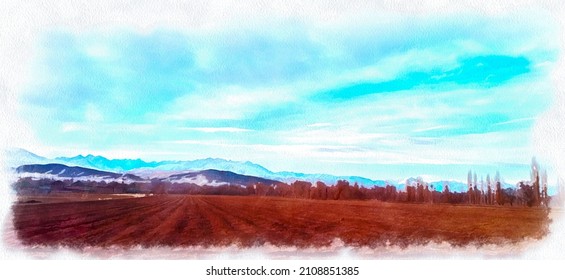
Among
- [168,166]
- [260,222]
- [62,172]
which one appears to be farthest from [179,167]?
[62,172]

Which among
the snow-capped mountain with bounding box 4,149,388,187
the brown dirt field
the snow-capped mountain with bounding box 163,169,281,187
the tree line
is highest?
the snow-capped mountain with bounding box 4,149,388,187

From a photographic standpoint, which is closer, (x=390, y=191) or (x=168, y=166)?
(x=168, y=166)

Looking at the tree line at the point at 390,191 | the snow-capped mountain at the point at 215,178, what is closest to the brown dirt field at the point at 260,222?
the tree line at the point at 390,191

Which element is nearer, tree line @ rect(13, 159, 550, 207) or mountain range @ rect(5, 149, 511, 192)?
mountain range @ rect(5, 149, 511, 192)

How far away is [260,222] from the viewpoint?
5168 mm

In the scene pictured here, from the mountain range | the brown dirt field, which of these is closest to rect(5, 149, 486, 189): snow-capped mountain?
the mountain range

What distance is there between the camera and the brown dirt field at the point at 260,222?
16.7 ft

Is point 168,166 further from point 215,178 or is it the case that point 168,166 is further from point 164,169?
point 215,178

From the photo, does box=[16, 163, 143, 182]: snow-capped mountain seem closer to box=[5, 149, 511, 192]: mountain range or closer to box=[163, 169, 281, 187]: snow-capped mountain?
box=[5, 149, 511, 192]: mountain range

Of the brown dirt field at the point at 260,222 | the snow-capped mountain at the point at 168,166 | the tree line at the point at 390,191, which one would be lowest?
the brown dirt field at the point at 260,222

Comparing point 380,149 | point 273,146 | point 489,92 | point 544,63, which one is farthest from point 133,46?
point 544,63

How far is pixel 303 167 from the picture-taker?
527 cm

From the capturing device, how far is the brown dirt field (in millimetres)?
5102

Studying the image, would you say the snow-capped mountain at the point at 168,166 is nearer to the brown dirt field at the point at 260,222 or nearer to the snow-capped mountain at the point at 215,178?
the snow-capped mountain at the point at 215,178
